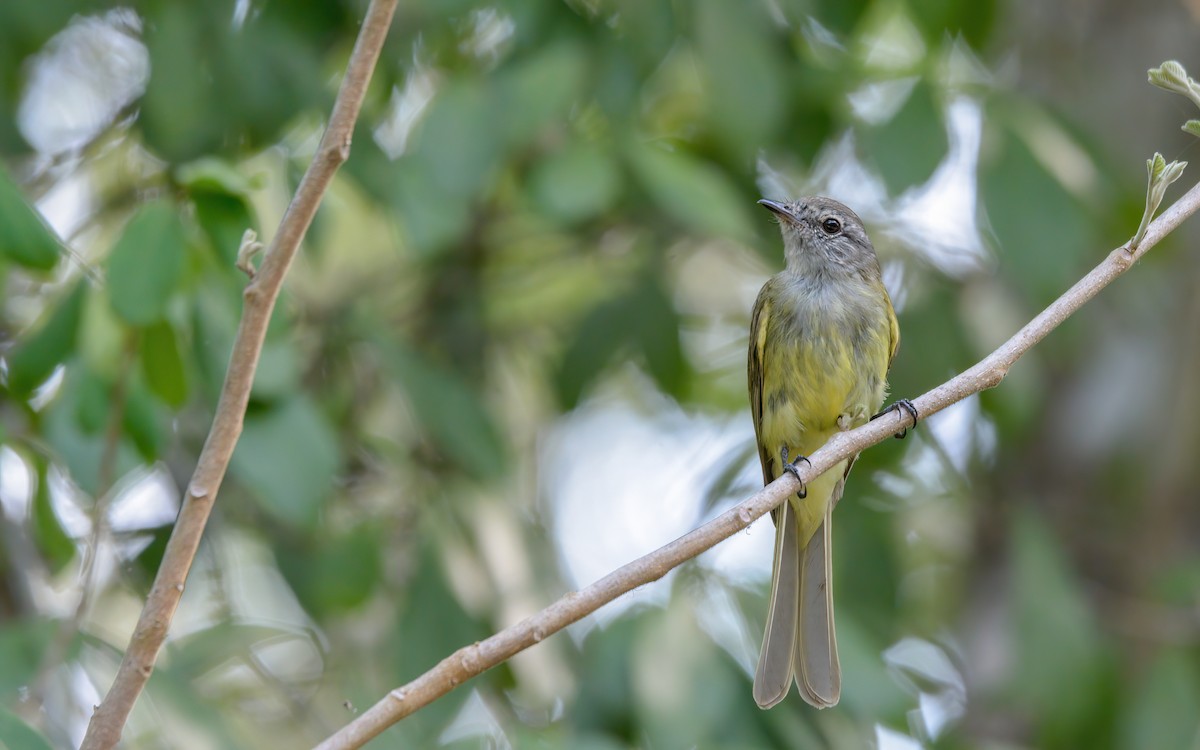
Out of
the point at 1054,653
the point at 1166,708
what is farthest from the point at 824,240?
the point at 1166,708

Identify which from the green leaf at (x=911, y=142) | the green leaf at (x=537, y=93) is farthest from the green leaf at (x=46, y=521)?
the green leaf at (x=911, y=142)

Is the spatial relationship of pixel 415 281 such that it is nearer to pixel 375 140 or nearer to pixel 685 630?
pixel 375 140

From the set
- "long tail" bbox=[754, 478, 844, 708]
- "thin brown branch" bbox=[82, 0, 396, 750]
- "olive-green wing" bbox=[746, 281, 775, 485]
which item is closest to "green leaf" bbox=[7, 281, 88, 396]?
"thin brown branch" bbox=[82, 0, 396, 750]

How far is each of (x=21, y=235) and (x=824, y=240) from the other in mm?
2734

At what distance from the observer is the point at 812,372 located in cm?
430

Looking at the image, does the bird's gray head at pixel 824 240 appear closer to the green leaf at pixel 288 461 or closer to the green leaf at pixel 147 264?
the green leaf at pixel 288 461

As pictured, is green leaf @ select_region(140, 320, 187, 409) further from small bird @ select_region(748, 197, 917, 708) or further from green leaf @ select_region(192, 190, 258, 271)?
small bird @ select_region(748, 197, 917, 708)

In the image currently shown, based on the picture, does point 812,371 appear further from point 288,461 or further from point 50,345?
point 50,345

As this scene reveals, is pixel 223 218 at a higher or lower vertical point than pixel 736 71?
higher

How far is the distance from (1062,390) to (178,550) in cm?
463

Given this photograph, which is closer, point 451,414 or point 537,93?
point 537,93

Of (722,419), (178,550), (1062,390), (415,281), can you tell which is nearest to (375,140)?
(415,281)

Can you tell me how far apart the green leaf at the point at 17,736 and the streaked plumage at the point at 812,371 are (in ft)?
6.63

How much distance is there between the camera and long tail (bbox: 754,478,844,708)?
3.55 m
